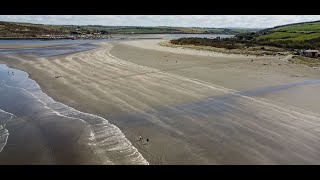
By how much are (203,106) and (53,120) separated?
288 inches

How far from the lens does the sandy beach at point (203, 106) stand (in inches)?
471

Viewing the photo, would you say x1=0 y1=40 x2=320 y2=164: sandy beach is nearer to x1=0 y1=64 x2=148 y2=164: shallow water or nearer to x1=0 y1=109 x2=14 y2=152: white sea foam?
x1=0 y1=64 x2=148 y2=164: shallow water

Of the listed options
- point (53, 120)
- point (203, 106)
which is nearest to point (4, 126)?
point (53, 120)

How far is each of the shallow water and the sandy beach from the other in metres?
0.48

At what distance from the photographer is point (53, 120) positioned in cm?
1564

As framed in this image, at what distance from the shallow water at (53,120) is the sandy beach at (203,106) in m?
0.48

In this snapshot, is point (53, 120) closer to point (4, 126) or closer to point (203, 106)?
point (4, 126)

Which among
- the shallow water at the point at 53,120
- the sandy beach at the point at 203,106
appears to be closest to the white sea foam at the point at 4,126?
the shallow water at the point at 53,120

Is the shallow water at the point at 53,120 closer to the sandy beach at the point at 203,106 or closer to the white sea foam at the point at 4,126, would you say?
the white sea foam at the point at 4,126

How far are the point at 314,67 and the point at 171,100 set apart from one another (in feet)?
63.5

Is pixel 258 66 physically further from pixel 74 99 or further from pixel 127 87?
pixel 74 99

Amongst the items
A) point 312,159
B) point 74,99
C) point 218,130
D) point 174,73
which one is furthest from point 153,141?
point 174,73
